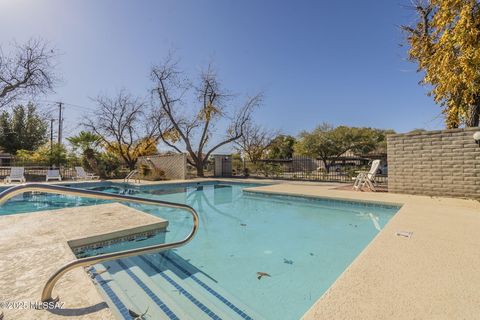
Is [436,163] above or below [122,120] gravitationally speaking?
below

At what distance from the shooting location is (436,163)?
6.92m

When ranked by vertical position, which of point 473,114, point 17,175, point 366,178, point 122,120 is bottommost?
point 366,178

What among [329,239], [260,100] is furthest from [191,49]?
[329,239]

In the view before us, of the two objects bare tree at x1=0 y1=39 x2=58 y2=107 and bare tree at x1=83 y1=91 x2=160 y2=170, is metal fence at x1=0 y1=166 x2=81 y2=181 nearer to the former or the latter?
bare tree at x1=83 y1=91 x2=160 y2=170

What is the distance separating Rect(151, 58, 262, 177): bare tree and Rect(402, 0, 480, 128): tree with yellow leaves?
1131 cm

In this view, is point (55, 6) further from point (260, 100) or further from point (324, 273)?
point (260, 100)

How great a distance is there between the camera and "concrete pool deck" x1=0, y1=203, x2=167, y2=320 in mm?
1713

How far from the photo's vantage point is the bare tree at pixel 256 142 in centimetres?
2814

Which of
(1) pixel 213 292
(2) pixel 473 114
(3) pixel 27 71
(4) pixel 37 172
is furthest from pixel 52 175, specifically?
(2) pixel 473 114

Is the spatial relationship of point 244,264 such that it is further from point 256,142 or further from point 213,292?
point 256,142

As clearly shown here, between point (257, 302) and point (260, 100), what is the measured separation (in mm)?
16936

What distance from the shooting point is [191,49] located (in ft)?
47.8

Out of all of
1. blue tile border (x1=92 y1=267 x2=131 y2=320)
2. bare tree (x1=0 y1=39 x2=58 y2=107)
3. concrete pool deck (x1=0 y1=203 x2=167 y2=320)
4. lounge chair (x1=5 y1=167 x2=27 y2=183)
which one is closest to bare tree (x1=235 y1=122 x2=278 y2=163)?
bare tree (x1=0 y1=39 x2=58 y2=107)

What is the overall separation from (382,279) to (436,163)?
263 inches
